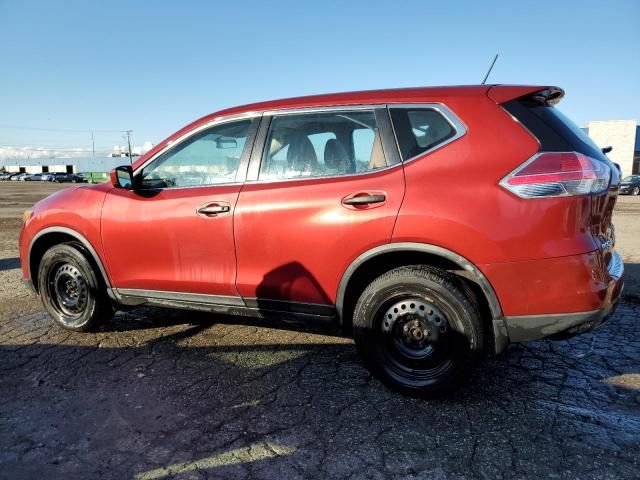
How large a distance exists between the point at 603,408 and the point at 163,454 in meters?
2.53

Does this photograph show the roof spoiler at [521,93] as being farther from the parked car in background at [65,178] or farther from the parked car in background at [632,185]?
the parked car in background at [65,178]

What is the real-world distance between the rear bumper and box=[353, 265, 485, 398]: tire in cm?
19

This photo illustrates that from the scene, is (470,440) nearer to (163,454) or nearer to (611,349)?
(163,454)

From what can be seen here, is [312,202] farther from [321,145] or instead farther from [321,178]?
[321,145]

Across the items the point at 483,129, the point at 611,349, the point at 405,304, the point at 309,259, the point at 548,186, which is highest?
the point at 483,129

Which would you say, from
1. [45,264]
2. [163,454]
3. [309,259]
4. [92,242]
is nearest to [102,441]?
[163,454]

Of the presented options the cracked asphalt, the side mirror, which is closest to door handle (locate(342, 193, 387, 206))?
the cracked asphalt

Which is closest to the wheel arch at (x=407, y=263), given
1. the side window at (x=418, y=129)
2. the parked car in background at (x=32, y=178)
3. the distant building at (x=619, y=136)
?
the side window at (x=418, y=129)

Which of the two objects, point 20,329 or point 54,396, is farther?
point 20,329

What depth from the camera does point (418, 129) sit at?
9.15ft

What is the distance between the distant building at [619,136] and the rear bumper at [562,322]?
163 ft

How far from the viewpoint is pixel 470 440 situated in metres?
2.38

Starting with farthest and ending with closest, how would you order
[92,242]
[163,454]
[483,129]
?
1. [92,242]
2. [483,129]
3. [163,454]

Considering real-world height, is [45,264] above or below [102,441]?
above
